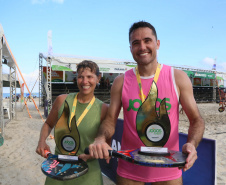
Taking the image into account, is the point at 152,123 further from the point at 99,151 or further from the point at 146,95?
the point at 99,151

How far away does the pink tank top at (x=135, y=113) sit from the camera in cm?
143

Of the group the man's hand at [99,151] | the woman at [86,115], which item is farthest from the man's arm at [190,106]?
the woman at [86,115]

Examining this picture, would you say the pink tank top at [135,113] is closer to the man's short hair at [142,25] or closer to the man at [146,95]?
the man at [146,95]

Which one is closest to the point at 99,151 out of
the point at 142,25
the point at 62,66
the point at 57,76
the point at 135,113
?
the point at 135,113

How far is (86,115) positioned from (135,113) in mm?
439

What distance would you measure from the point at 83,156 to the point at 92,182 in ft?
1.11

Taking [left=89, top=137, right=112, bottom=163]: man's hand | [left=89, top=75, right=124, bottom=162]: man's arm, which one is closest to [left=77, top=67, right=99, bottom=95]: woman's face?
[left=89, top=75, right=124, bottom=162]: man's arm

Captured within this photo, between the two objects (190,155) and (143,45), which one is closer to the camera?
(190,155)

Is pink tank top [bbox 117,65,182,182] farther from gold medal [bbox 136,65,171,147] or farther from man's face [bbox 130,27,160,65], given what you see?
man's face [bbox 130,27,160,65]

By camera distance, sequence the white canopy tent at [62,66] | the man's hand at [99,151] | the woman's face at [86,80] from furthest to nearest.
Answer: the white canopy tent at [62,66], the woman's face at [86,80], the man's hand at [99,151]

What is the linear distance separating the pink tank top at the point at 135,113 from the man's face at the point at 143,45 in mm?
150

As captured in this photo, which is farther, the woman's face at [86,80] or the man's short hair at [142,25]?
the woman's face at [86,80]

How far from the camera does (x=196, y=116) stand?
1.39 meters

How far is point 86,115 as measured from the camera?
1.65 m
